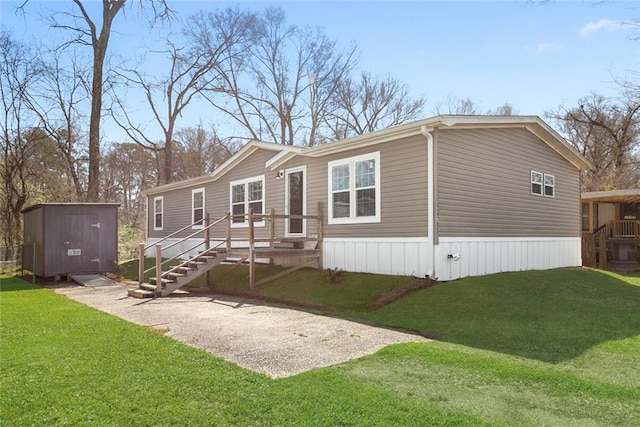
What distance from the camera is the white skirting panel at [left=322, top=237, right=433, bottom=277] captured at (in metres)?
9.01

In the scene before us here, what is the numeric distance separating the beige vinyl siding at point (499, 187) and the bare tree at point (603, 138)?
37.6ft

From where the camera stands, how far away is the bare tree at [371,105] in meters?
28.0

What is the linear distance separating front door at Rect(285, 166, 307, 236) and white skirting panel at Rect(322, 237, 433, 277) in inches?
45.9

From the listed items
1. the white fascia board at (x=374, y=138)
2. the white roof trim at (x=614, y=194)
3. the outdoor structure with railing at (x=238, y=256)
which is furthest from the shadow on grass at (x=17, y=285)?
the white roof trim at (x=614, y=194)

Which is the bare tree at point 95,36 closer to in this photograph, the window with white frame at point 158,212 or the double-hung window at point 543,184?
the window with white frame at point 158,212

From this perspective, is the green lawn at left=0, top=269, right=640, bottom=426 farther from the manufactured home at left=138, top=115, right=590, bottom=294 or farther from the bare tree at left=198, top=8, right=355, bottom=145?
the bare tree at left=198, top=8, right=355, bottom=145

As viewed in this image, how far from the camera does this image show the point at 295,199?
12141mm

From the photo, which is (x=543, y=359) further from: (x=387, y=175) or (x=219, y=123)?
(x=219, y=123)

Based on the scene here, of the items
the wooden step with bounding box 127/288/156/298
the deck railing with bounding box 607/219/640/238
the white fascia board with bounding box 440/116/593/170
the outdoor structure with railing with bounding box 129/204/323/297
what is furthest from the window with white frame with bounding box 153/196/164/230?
the deck railing with bounding box 607/219/640/238

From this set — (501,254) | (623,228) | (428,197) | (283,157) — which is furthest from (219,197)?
(623,228)

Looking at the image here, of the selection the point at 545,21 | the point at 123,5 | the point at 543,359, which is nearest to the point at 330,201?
the point at 545,21

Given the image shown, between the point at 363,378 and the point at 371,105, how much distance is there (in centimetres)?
2590

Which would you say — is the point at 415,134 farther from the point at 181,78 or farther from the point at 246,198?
the point at 181,78

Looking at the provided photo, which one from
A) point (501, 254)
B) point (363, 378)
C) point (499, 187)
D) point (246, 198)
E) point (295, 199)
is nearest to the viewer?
point (363, 378)
